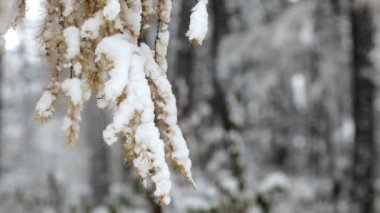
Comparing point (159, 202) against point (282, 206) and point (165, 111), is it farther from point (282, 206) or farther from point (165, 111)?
point (282, 206)

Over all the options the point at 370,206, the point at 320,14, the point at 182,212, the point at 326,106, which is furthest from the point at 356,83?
the point at 326,106

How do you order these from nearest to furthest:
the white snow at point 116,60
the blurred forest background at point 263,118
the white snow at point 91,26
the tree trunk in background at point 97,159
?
the white snow at point 116,60 < the white snow at point 91,26 < the blurred forest background at point 263,118 < the tree trunk in background at point 97,159

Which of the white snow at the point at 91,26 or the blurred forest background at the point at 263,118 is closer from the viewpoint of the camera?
the white snow at the point at 91,26

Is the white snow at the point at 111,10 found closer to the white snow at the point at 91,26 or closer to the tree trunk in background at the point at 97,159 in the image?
the white snow at the point at 91,26

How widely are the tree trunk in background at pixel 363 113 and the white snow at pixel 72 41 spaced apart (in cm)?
745

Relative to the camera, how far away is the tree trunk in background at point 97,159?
17.8m

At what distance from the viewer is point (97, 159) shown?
18.8 metres

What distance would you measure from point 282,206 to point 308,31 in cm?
341

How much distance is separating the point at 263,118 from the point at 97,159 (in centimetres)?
602

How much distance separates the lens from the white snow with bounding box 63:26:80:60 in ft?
7.32

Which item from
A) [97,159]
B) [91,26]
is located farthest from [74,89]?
[97,159]

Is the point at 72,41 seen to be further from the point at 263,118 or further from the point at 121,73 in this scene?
the point at 263,118

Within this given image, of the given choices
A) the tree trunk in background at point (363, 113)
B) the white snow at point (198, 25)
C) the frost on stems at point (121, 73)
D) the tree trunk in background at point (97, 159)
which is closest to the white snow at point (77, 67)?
the frost on stems at point (121, 73)

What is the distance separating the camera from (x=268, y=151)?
23.6 metres
